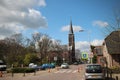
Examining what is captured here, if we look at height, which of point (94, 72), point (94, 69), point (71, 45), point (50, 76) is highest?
point (71, 45)

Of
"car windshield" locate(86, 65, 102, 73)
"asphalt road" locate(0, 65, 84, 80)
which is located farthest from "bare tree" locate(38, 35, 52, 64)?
"car windshield" locate(86, 65, 102, 73)

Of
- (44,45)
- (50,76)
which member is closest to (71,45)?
(44,45)

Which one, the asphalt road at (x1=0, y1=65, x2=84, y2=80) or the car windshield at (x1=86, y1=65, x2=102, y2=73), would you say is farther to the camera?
the asphalt road at (x1=0, y1=65, x2=84, y2=80)

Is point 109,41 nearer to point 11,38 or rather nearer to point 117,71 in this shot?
point 117,71

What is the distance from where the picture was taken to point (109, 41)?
51062 mm

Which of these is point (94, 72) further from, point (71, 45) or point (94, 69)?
point (71, 45)

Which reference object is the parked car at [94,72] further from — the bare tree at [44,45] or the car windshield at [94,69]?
the bare tree at [44,45]

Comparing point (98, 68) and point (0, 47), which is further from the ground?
point (0, 47)

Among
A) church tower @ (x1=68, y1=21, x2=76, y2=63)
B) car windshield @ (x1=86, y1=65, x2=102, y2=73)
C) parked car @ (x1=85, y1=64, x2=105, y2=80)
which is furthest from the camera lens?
church tower @ (x1=68, y1=21, x2=76, y2=63)

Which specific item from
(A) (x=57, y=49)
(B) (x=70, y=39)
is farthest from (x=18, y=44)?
(B) (x=70, y=39)

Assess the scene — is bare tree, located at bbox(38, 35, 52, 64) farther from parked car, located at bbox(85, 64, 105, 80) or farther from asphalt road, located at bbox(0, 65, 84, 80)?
parked car, located at bbox(85, 64, 105, 80)

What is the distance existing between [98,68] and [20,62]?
55.2 meters

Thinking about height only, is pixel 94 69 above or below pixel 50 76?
above

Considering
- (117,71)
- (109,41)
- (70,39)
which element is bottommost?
(117,71)
